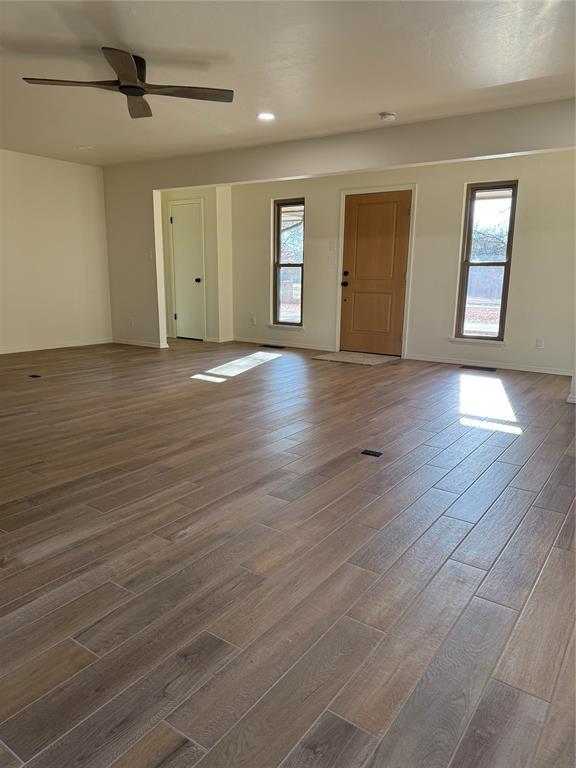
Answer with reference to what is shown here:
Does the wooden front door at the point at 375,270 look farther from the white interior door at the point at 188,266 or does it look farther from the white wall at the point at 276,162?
the white interior door at the point at 188,266

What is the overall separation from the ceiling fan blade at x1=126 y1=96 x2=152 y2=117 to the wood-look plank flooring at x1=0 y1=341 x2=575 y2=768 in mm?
2459

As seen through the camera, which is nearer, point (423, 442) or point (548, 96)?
point (423, 442)

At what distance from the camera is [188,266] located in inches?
327

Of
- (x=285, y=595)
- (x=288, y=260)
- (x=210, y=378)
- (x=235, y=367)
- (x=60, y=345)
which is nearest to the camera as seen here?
(x=285, y=595)

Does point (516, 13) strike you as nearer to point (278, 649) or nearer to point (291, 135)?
point (291, 135)

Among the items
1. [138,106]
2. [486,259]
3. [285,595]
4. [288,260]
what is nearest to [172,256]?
[288,260]

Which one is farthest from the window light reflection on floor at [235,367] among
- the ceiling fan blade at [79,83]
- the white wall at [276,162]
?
the ceiling fan blade at [79,83]

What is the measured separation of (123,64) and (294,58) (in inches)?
46.1

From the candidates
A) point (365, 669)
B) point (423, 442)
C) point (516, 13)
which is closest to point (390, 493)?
point (423, 442)

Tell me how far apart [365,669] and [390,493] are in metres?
1.23

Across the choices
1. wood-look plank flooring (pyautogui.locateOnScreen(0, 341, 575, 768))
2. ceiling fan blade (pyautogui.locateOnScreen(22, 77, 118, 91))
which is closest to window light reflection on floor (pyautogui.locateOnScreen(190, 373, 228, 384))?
wood-look plank flooring (pyautogui.locateOnScreen(0, 341, 575, 768))

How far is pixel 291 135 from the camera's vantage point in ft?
17.8

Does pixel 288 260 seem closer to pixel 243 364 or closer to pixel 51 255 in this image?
pixel 243 364

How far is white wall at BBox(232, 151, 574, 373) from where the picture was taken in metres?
5.66
